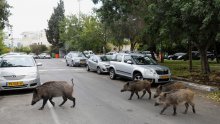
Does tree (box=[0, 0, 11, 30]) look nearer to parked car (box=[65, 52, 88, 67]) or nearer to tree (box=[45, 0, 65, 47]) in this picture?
parked car (box=[65, 52, 88, 67])

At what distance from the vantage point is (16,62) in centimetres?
1297

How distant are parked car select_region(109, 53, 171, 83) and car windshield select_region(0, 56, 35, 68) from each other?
5200 mm

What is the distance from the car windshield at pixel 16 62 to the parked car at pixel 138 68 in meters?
5.20

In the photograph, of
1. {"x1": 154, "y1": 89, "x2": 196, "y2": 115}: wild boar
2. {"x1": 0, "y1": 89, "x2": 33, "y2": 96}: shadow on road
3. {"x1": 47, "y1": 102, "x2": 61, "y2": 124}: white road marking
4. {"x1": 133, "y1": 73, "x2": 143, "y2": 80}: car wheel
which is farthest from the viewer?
{"x1": 133, "y1": 73, "x2": 143, "y2": 80}: car wheel

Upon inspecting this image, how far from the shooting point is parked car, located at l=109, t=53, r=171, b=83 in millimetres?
14402

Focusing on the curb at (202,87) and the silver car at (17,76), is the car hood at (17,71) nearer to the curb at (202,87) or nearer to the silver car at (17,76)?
the silver car at (17,76)

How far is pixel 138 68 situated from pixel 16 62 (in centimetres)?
593

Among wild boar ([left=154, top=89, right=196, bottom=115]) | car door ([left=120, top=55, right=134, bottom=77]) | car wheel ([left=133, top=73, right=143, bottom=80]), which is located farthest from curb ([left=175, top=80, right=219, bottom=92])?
wild boar ([left=154, top=89, right=196, bottom=115])

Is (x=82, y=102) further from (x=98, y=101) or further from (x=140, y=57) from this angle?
(x=140, y=57)

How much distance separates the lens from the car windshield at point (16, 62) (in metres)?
12.8

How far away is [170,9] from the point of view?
45.2 feet

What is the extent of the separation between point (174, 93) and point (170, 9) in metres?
6.28

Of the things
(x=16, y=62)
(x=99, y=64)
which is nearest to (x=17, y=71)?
(x=16, y=62)

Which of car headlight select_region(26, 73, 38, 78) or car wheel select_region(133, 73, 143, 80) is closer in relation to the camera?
car headlight select_region(26, 73, 38, 78)
